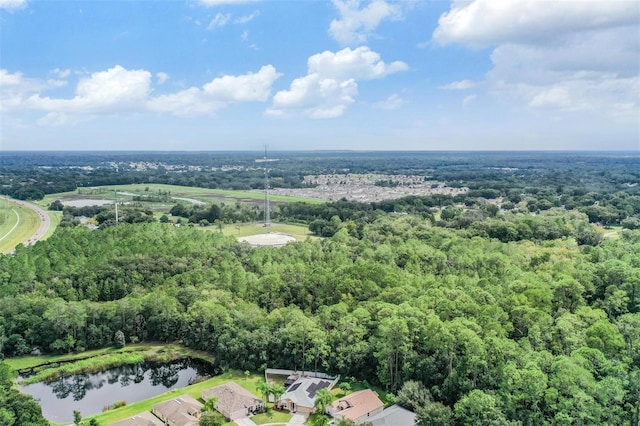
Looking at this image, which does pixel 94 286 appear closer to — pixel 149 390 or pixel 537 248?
pixel 149 390

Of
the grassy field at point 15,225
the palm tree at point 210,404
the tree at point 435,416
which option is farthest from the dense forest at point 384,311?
the grassy field at point 15,225

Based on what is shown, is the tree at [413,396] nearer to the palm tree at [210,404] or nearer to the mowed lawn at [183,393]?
the mowed lawn at [183,393]

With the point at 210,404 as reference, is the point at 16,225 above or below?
above

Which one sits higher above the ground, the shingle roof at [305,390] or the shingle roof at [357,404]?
the shingle roof at [357,404]

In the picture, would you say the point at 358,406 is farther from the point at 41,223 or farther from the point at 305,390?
the point at 41,223

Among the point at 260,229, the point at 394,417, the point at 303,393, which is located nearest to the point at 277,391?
the point at 303,393

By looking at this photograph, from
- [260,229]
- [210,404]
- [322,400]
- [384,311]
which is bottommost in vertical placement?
[210,404]
